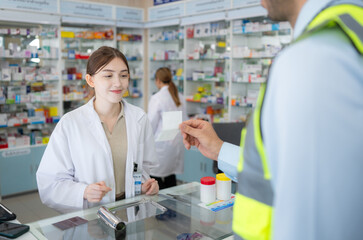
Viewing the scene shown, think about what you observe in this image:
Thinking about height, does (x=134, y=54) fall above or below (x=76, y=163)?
above

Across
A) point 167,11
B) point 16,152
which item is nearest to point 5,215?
point 16,152

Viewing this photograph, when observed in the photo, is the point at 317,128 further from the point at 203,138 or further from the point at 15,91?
the point at 15,91

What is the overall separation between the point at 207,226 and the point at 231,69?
162 inches

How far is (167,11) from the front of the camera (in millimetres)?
6426

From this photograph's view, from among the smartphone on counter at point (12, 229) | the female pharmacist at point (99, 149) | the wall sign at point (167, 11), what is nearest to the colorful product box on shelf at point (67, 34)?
the wall sign at point (167, 11)

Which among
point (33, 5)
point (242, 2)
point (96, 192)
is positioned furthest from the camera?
point (33, 5)

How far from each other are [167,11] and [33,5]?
2.31 meters

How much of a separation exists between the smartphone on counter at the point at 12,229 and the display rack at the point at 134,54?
5489 millimetres

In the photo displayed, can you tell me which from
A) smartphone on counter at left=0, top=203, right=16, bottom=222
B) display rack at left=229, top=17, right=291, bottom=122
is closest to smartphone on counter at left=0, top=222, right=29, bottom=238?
smartphone on counter at left=0, top=203, right=16, bottom=222

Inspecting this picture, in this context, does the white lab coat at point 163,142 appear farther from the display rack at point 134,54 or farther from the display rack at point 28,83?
the display rack at point 134,54

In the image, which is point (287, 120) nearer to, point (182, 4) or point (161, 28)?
point (182, 4)

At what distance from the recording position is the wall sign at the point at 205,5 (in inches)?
213

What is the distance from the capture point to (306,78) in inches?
24.2

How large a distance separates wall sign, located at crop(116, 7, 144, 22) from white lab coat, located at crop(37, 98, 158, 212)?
4.64 m
